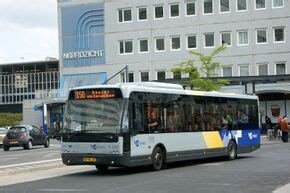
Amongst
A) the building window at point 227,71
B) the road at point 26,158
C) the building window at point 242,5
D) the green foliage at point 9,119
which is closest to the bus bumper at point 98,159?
the road at point 26,158

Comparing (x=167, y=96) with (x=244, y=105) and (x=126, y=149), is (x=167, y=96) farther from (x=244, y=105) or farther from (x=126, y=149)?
(x=244, y=105)

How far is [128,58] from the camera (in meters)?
67.1

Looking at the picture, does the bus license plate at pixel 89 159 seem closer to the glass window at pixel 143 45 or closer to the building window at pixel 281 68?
the building window at pixel 281 68

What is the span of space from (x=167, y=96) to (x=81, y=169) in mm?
3937

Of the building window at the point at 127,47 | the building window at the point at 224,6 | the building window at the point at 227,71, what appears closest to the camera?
the building window at the point at 227,71

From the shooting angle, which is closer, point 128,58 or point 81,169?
point 81,169

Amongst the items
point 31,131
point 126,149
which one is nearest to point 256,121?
point 126,149

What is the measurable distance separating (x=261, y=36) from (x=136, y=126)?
46.2 m

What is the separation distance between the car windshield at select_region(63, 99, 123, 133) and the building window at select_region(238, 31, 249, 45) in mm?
46301

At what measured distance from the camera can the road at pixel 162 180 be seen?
14.0 metres

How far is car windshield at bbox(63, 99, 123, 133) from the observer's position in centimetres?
1795

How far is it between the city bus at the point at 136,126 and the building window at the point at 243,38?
41.1 m

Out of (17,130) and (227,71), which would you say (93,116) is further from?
(227,71)

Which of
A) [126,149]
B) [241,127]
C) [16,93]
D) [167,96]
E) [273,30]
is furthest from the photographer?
[16,93]
